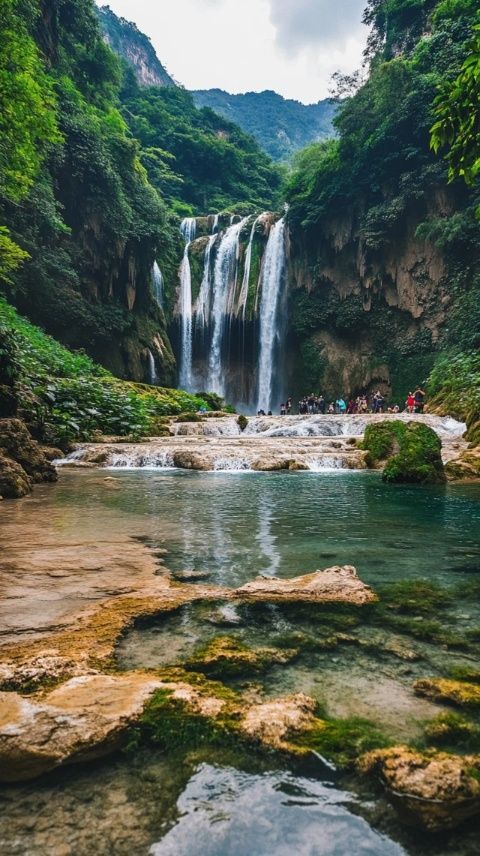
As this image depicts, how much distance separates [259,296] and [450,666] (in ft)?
99.3

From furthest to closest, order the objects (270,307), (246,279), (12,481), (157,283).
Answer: (246,279) → (157,283) → (270,307) → (12,481)

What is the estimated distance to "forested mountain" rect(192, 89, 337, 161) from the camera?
3839 inches

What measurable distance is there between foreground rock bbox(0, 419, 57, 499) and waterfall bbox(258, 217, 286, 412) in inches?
926

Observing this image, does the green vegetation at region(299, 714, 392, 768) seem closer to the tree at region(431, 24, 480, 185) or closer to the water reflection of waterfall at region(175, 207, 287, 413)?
the tree at region(431, 24, 480, 185)

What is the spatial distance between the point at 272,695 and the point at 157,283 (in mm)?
31327

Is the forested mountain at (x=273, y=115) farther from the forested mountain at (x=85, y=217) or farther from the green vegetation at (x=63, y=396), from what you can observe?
the green vegetation at (x=63, y=396)

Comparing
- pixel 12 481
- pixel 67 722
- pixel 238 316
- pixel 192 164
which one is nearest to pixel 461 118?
pixel 67 722

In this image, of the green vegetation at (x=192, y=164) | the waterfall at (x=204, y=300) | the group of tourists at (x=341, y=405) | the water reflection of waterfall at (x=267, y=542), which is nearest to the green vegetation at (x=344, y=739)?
the water reflection of waterfall at (x=267, y=542)

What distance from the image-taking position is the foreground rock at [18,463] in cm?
620

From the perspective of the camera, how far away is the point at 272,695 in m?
1.69

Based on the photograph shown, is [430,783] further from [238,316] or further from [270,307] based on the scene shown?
[238,316]

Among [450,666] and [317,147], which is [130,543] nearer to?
[450,666]

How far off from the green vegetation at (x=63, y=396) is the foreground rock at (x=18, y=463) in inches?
55.9

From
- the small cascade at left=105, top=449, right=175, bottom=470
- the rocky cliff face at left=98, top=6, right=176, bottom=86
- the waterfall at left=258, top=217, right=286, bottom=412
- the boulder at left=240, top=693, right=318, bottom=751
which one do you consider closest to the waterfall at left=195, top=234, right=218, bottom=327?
the waterfall at left=258, top=217, right=286, bottom=412
